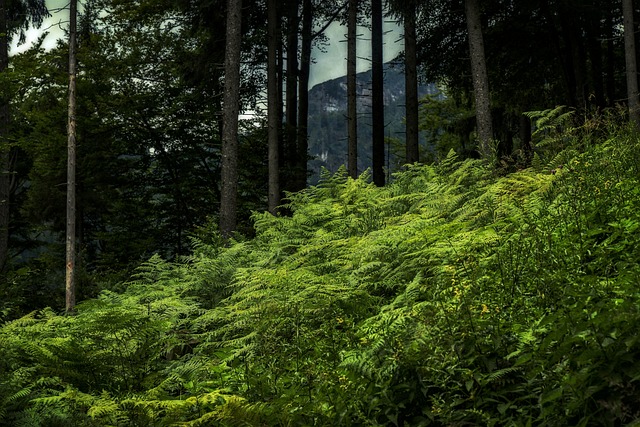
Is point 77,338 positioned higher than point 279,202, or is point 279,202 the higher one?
point 279,202

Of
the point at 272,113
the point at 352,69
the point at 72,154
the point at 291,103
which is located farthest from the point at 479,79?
the point at 291,103

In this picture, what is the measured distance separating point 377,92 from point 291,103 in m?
4.72

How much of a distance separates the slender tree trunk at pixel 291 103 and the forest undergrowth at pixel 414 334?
41.2 feet

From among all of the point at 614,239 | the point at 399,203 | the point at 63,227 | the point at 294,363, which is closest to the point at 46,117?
the point at 63,227

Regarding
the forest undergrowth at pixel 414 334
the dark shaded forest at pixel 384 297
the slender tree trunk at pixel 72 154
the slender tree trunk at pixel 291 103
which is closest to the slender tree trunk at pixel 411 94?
the dark shaded forest at pixel 384 297

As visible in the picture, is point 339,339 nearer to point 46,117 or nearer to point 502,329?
point 502,329

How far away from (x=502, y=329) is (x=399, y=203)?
520 cm

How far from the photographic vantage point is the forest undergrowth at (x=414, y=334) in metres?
3.18

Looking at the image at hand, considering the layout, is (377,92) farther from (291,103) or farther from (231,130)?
(231,130)

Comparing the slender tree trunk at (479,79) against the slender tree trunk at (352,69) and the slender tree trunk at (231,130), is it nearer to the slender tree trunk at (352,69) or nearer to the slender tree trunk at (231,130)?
the slender tree trunk at (352,69)

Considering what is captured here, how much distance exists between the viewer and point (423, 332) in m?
3.94

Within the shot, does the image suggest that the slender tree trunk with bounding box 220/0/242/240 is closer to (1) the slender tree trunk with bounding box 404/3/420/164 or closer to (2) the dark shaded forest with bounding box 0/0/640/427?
(2) the dark shaded forest with bounding box 0/0/640/427

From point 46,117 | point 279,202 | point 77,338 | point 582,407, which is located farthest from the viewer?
point 46,117

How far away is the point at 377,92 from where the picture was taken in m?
20.4
